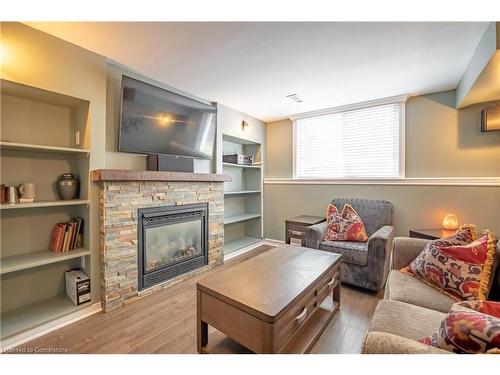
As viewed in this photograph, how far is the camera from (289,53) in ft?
6.11

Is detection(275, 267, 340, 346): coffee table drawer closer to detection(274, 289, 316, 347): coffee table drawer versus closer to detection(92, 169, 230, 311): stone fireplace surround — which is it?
detection(274, 289, 316, 347): coffee table drawer

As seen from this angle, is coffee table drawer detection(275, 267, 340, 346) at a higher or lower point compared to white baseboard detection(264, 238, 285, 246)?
higher

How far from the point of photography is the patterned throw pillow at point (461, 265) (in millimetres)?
1298

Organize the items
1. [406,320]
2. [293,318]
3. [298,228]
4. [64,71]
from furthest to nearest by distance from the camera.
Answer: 1. [298,228]
2. [64,71]
3. [293,318]
4. [406,320]

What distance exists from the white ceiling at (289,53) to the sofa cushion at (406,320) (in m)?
1.80

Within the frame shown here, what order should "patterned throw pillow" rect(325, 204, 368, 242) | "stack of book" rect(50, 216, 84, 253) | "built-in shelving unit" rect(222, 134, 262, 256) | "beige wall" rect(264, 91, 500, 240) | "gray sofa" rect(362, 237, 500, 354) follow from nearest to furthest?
"gray sofa" rect(362, 237, 500, 354) < "stack of book" rect(50, 216, 84, 253) < "beige wall" rect(264, 91, 500, 240) < "patterned throw pillow" rect(325, 204, 368, 242) < "built-in shelving unit" rect(222, 134, 262, 256)

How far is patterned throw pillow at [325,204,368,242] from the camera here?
2.56 metres

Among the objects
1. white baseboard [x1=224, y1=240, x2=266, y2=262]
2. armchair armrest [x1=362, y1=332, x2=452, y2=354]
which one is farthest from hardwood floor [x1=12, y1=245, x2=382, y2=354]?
white baseboard [x1=224, y1=240, x2=266, y2=262]

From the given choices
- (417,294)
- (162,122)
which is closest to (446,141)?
(417,294)

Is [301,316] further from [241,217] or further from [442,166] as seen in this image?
[442,166]

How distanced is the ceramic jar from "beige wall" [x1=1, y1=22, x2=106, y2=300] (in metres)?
0.17

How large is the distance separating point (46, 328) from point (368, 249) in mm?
2789

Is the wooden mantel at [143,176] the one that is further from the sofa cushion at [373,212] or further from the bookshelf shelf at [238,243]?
the sofa cushion at [373,212]

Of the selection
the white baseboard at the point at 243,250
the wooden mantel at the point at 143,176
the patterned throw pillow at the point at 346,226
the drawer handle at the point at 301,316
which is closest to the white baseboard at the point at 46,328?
the wooden mantel at the point at 143,176
